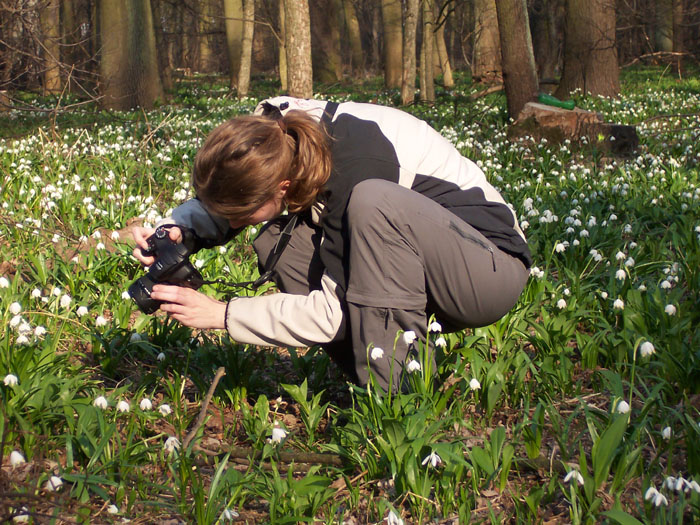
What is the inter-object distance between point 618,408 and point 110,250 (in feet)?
10.4

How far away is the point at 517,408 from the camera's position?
8.65 ft

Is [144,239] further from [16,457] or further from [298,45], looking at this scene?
[298,45]

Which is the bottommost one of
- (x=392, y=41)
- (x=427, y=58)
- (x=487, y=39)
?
(x=427, y=58)

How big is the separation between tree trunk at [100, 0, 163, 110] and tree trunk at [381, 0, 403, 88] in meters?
7.61

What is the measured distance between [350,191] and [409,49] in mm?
10454

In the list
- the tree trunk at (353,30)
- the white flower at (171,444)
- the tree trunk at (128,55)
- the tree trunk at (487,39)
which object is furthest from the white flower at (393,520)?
the tree trunk at (353,30)

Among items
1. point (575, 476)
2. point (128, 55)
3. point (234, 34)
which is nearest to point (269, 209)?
point (575, 476)

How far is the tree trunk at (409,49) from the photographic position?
11.6m

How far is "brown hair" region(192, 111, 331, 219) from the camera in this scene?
86.4 inches

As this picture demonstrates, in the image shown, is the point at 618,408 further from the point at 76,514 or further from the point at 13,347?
the point at 13,347

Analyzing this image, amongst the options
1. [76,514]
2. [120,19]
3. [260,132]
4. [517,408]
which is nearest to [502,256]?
[517,408]

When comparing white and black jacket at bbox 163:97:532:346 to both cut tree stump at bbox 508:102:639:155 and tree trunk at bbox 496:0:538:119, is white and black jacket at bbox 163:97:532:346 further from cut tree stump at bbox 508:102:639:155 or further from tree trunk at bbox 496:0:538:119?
tree trunk at bbox 496:0:538:119

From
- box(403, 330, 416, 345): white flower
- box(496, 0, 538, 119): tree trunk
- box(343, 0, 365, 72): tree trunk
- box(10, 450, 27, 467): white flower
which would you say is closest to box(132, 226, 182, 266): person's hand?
box(10, 450, 27, 467): white flower

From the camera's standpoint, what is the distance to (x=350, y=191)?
93.8 inches
